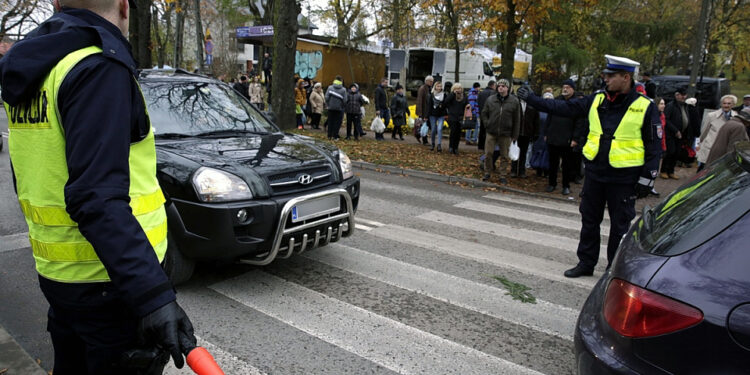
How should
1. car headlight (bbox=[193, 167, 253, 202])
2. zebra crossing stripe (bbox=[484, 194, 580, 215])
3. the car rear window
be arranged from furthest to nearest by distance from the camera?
zebra crossing stripe (bbox=[484, 194, 580, 215]), car headlight (bbox=[193, 167, 253, 202]), the car rear window

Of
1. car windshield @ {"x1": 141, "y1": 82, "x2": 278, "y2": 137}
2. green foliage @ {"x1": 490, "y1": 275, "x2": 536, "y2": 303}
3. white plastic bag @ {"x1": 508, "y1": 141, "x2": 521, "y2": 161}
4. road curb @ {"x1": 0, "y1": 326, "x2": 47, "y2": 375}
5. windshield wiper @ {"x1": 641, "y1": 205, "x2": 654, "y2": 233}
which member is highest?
car windshield @ {"x1": 141, "y1": 82, "x2": 278, "y2": 137}

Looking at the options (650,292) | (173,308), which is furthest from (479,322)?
(173,308)

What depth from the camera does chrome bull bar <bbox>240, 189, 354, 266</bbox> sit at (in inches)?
161

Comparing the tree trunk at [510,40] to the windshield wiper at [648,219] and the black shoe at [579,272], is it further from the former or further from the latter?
the windshield wiper at [648,219]

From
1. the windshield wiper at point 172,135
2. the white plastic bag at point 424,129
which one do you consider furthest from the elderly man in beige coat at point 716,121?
the windshield wiper at point 172,135

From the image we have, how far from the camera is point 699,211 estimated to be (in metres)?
2.30

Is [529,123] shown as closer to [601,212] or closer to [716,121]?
[716,121]

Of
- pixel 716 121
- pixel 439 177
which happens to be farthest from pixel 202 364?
pixel 716 121

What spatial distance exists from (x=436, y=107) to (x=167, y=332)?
12.7 m

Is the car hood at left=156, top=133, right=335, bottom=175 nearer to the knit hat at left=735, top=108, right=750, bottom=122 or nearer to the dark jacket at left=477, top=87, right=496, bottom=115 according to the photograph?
the knit hat at left=735, top=108, right=750, bottom=122

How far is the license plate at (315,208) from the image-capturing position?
4195 mm

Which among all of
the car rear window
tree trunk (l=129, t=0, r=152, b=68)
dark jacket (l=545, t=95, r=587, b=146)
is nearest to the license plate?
the car rear window

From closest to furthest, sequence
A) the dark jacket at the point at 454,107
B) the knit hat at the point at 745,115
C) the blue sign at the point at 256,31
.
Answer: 1. the knit hat at the point at 745,115
2. the dark jacket at the point at 454,107
3. the blue sign at the point at 256,31

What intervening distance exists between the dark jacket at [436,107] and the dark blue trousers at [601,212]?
8.76 meters
